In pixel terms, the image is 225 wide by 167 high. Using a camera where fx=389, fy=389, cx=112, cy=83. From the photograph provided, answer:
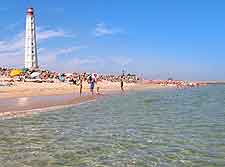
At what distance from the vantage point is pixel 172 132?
14266 millimetres

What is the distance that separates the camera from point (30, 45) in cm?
7919

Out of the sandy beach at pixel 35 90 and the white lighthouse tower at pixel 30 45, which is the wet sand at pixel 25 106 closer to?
the sandy beach at pixel 35 90

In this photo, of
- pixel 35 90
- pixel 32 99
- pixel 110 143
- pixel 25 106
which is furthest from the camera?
pixel 35 90

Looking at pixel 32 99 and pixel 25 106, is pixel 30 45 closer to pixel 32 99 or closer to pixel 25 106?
pixel 32 99

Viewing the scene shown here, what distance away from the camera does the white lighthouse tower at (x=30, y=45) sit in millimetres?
78750

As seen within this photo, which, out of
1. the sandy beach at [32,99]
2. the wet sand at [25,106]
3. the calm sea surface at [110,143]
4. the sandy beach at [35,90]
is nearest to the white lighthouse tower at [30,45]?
the sandy beach at [35,90]

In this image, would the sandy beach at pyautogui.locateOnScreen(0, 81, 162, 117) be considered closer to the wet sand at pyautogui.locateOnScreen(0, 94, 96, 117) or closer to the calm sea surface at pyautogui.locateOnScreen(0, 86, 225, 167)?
the wet sand at pyautogui.locateOnScreen(0, 94, 96, 117)

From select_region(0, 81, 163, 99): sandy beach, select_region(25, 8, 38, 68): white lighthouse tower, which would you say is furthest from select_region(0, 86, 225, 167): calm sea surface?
select_region(25, 8, 38, 68): white lighthouse tower

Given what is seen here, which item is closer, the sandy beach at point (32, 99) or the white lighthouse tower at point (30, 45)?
the sandy beach at point (32, 99)

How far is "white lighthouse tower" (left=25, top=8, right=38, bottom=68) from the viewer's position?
78750 millimetres

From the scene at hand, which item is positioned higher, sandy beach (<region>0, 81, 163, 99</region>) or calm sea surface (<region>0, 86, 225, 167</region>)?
sandy beach (<region>0, 81, 163, 99</region>)

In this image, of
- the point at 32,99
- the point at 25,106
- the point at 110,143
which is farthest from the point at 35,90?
the point at 110,143

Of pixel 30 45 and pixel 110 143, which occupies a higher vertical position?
pixel 30 45

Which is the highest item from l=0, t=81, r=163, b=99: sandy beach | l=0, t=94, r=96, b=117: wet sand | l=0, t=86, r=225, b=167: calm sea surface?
l=0, t=81, r=163, b=99: sandy beach
